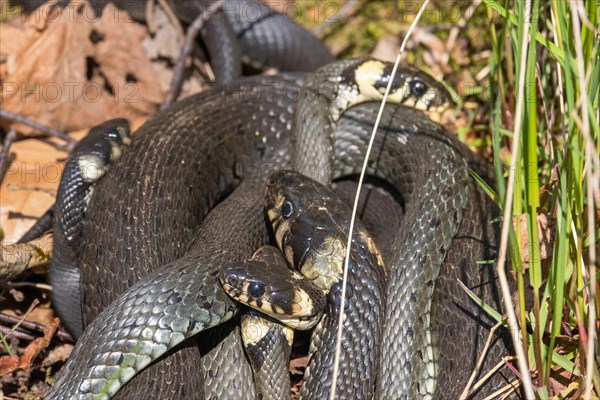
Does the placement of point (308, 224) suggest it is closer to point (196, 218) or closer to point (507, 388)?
point (196, 218)

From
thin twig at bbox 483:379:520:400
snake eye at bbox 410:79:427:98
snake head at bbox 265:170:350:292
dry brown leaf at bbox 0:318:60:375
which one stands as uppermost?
snake eye at bbox 410:79:427:98

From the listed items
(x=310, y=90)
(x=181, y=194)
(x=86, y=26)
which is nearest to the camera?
(x=181, y=194)

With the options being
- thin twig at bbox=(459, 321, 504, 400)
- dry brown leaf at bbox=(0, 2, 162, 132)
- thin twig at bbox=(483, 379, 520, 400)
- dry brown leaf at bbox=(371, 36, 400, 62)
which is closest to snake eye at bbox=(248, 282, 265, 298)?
thin twig at bbox=(459, 321, 504, 400)

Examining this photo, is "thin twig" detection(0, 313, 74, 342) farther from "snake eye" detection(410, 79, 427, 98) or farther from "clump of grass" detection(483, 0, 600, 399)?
"snake eye" detection(410, 79, 427, 98)

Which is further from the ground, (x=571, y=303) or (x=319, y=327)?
(x=571, y=303)

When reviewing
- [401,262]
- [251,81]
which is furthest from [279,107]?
[401,262]

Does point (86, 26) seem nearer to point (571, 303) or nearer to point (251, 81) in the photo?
point (251, 81)

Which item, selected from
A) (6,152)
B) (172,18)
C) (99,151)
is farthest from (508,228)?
(172,18)
